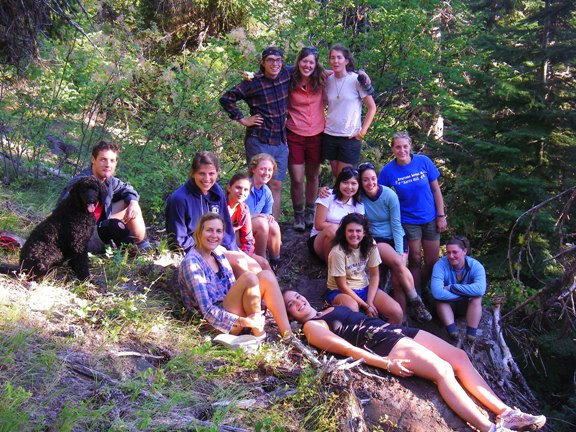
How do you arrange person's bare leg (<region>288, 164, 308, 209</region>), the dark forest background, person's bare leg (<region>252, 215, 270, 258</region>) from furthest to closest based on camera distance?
the dark forest background, person's bare leg (<region>288, 164, 308, 209</region>), person's bare leg (<region>252, 215, 270, 258</region>)

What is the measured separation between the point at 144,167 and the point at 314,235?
221 cm

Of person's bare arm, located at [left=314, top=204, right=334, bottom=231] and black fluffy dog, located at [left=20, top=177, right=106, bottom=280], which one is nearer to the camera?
black fluffy dog, located at [left=20, top=177, right=106, bottom=280]

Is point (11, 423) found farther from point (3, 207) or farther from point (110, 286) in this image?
point (3, 207)

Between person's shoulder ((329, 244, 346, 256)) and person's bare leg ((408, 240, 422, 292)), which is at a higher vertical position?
person's shoulder ((329, 244, 346, 256))

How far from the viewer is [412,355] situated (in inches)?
179

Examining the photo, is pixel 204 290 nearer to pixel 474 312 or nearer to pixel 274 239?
pixel 274 239

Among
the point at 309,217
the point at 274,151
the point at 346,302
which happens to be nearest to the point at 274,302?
the point at 346,302

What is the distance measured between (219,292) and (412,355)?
1.60m

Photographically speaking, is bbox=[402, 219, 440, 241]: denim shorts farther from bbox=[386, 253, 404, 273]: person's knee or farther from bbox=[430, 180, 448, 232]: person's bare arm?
bbox=[386, 253, 404, 273]: person's knee

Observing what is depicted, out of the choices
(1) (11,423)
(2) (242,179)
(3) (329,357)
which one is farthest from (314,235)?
(1) (11,423)

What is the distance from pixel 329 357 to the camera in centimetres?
461

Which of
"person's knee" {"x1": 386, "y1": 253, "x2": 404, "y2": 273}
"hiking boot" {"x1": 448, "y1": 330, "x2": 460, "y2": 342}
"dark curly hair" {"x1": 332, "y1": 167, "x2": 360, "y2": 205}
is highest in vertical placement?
"dark curly hair" {"x1": 332, "y1": 167, "x2": 360, "y2": 205}

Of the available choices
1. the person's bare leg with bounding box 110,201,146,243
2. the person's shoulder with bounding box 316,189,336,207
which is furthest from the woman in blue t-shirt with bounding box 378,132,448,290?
the person's bare leg with bounding box 110,201,146,243

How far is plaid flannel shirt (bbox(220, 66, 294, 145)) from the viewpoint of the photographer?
6.16 meters
